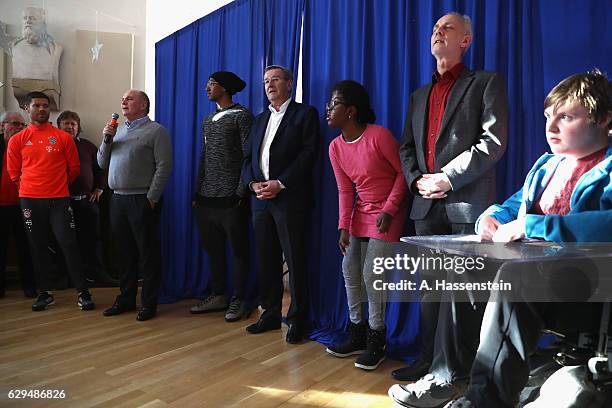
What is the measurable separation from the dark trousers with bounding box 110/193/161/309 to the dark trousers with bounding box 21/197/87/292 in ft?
1.27

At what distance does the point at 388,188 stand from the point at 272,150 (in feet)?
2.40

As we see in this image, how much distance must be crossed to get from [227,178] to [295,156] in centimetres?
58

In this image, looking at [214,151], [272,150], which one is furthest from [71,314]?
[272,150]

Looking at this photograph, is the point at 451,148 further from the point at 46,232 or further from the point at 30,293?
the point at 30,293

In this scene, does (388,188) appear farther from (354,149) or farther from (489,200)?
(489,200)

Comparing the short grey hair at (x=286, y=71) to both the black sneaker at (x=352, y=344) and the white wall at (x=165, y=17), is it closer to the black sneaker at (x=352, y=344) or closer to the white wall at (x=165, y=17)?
the white wall at (x=165, y=17)

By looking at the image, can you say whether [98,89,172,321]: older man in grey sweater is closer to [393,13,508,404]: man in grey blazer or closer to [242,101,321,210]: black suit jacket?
[242,101,321,210]: black suit jacket

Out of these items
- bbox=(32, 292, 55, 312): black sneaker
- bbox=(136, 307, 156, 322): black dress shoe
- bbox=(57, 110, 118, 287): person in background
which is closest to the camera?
bbox=(136, 307, 156, 322): black dress shoe

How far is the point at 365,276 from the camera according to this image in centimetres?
202

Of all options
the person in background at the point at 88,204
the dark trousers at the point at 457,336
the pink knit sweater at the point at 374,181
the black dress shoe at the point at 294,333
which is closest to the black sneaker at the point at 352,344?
the black dress shoe at the point at 294,333

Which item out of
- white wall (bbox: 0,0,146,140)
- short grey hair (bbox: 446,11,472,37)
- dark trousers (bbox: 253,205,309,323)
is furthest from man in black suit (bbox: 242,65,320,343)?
white wall (bbox: 0,0,146,140)

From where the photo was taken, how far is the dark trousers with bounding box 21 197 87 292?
2.93 meters

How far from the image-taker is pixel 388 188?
2.02 m

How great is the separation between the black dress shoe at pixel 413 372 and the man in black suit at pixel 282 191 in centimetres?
65
